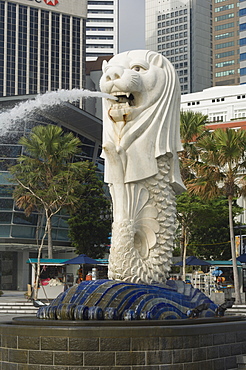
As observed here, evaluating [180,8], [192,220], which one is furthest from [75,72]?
[192,220]

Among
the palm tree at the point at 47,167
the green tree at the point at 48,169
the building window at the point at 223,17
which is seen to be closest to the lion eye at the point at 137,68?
the green tree at the point at 48,169

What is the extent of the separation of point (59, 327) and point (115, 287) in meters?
1.94

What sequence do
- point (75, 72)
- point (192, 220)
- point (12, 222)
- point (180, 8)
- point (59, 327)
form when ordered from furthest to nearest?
point (180, 8) < point (75, 72) < point (12, 222) < point (192, 220) < point (59, 327)

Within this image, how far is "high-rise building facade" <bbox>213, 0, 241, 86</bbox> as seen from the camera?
127625 millimetres

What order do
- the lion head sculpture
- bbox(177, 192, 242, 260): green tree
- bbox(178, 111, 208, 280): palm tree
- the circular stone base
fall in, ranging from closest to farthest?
the circular stone base → the lion head sculpture → bbox(178, 111, 208, 280): palm tree → bbox(177, 192, 242, 260): green tree

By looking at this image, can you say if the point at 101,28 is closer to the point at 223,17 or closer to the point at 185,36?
the point at 185,36

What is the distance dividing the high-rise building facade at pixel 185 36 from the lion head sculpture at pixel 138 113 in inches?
5095

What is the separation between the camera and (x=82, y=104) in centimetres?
10500

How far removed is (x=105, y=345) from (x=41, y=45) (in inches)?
3805

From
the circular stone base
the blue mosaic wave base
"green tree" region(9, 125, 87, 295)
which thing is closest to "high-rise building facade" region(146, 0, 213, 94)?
"green tree" region(9, 125, 87, 295)

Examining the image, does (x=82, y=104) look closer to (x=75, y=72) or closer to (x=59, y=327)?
(x=75, y=72)

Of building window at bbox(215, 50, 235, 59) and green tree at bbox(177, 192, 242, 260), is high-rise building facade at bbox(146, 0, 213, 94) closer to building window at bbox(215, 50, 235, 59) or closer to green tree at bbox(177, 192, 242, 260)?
building window at bbox(215, 50, 235, 59)

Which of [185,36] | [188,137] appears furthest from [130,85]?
[185,36]

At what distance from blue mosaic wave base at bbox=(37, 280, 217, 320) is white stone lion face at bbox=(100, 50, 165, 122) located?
3.80m
